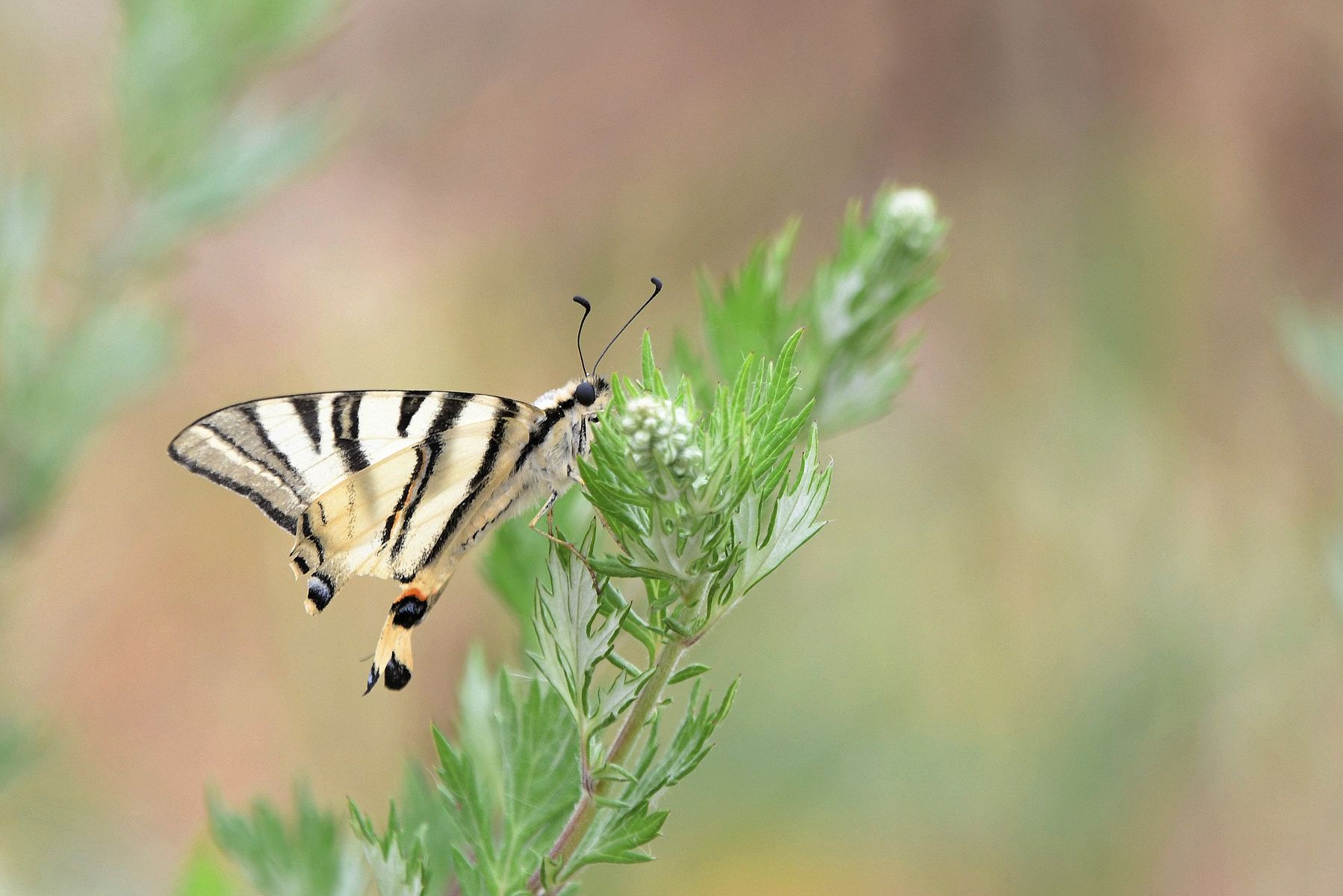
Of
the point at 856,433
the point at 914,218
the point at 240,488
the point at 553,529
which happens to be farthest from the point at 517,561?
the point at 856,433

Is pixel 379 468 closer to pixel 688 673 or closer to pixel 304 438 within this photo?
pixel 304 438

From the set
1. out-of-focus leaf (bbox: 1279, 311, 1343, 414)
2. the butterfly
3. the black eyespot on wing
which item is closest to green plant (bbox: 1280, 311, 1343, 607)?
out-of-focus leaf (bbox: 1279, 311, 1343, 414)

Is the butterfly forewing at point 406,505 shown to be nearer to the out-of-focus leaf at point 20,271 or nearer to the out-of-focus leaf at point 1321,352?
the out-of-focus leaf at point 20,271

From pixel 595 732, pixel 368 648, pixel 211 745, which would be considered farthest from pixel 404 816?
pixel 211 745

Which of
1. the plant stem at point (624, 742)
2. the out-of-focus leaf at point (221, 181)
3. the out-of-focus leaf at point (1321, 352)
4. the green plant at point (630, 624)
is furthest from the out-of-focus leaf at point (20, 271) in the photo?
Result: the out-of-focus leaf at point (1321, 352)

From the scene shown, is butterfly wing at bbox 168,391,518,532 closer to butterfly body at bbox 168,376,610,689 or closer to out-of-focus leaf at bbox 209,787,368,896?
butterfly body at bbox 168,376,610,689

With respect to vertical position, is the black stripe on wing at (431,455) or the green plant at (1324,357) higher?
the black stripe on wing at (431,455)

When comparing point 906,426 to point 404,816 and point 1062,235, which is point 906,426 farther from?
point 404,816
